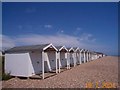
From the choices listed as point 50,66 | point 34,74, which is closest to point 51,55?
point 50,66

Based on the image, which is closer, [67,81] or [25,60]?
[67,81]

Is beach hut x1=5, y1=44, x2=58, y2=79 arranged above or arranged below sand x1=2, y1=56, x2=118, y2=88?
above

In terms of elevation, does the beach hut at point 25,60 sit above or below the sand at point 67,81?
above

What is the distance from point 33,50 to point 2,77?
292 centimetres

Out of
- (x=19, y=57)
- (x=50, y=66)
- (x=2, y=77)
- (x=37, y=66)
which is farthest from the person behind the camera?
(x=50, y=66)

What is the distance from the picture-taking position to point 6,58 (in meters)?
14.0

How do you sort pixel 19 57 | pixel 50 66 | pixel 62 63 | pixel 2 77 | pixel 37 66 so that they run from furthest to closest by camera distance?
pixel 62 63, pixel 50 66, pixel 37 66, pixel 19 57, pixel 2 77

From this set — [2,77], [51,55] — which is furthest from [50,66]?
Answer: [2,77]

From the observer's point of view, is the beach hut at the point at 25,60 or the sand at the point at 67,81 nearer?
the sand at the point at 67,81

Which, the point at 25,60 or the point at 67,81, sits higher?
the point at 25,60

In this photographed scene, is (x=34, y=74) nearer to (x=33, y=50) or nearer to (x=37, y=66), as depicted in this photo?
(x=37, y=66)

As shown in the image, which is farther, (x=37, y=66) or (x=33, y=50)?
(x=37, y=66)

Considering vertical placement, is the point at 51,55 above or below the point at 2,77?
above

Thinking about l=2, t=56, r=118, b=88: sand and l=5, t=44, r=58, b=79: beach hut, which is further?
l=5, t=44, r=58, b=79: beach hut
